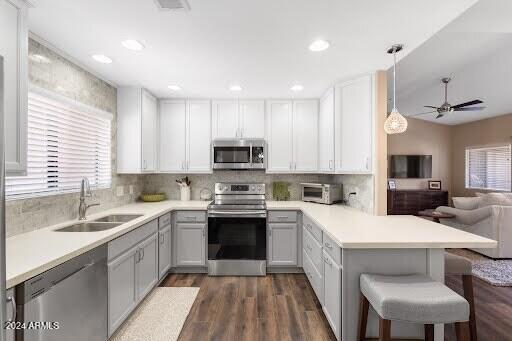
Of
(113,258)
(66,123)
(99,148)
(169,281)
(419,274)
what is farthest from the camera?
(169,281)

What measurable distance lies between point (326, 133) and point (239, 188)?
1472 millimetres

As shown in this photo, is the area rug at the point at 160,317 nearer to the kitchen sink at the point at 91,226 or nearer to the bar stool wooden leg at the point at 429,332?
the kitchen sink at the point at 91,226

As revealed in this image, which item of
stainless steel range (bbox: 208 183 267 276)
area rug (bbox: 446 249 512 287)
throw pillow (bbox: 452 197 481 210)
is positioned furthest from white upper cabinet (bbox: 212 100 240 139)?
throw pillow (bbox: 452 197 481 210)

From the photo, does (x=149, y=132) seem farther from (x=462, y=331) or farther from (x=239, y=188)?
(x=462, y=331)

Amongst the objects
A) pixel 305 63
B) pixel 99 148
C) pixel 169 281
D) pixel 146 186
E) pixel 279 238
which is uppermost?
pixel 305 63

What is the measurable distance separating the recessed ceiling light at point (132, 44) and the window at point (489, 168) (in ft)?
25.0

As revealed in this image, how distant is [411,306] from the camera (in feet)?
4.68

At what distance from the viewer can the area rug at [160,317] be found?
6.91ft

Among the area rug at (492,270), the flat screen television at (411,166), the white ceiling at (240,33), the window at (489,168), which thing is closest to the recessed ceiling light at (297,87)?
the white ceiling at (240,33)

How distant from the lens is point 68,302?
151 cm

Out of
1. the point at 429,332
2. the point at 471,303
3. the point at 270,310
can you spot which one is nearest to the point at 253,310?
the point at 270,310

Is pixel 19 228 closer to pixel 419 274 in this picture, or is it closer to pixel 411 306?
pixel 411 306

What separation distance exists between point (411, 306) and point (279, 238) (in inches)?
76.4

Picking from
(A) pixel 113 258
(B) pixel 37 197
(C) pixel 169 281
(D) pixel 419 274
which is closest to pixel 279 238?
(C) pixel 169 281
